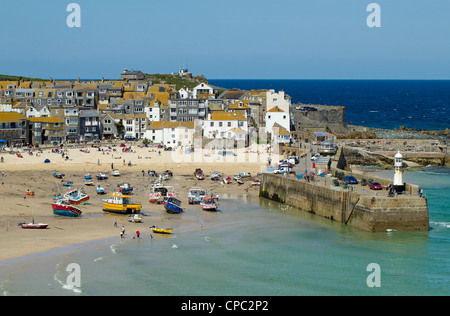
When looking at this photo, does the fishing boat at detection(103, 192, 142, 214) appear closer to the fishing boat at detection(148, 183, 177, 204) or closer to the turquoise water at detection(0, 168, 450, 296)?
the fishing boat at detection(148, 183, 177, 204)

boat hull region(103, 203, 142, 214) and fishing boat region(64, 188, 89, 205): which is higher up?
fishing boat region(64, 188, 89, 205)

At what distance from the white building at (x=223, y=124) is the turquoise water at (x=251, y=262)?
3643cm

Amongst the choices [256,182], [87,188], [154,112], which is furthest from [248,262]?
[154,112]

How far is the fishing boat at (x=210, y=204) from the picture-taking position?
43562 mm

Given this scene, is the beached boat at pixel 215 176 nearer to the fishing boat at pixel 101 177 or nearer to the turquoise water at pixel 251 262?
the fishing boat at pixel 101 177

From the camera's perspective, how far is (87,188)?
4972cm

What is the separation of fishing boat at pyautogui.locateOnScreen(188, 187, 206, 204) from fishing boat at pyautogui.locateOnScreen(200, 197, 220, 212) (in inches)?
72.0

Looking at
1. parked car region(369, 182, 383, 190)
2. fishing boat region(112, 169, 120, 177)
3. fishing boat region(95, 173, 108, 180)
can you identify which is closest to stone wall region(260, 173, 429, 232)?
parked car region(369, 182, 383, 190)

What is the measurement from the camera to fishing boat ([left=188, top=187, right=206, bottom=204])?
152 ft

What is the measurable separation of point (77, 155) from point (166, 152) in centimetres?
949

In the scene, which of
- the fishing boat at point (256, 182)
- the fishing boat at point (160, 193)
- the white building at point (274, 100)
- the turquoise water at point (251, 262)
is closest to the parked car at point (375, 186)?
the turquoise water at point (251, 262)

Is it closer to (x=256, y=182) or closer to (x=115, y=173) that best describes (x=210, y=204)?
(x=256, y=182)

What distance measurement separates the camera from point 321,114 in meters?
89.3
